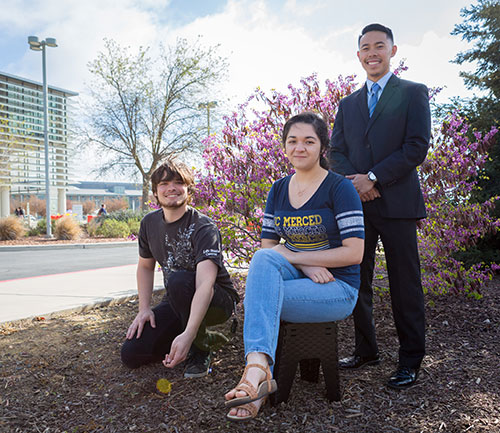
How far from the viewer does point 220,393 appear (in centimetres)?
233

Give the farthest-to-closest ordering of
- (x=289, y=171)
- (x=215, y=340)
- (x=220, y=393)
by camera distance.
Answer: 1. (x=289, y=171)
2. (x=215, y=340)
3. (x=220, y=393)

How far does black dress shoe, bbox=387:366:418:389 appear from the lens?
233cm

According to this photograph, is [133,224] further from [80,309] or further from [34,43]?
[80,309]

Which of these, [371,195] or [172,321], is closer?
[371,195]

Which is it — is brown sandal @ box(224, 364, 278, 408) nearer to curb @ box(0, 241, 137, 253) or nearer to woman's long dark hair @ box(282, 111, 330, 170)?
woman's long dark hair @ box(282, 111, 330, 170)

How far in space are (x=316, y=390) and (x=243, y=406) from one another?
2.37ft

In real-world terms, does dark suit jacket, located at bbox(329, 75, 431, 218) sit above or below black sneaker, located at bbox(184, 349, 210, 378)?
above

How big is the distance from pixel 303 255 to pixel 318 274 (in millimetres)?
131

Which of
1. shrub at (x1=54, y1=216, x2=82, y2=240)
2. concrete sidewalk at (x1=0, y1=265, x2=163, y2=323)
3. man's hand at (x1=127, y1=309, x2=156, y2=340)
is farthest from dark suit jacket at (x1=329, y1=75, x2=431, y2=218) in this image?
shrub at (x1=54, y1=216, x2=82, y2=240)

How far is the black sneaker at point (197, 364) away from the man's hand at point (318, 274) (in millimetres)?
954

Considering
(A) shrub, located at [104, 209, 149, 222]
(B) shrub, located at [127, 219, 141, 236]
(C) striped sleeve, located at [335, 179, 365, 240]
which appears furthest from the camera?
(A) shrub, located at [104, 209, 149, 222]

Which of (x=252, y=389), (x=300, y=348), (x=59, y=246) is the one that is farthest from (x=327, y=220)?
(x=59, y=246)

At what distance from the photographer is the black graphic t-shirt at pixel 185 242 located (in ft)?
8.57

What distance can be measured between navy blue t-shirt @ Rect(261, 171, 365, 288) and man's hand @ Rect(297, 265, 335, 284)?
0.31 ft
